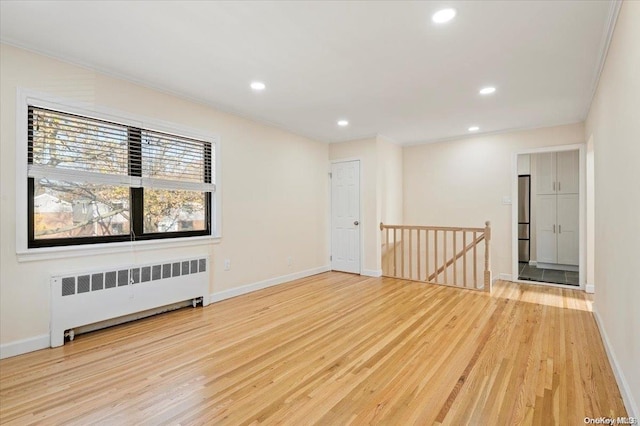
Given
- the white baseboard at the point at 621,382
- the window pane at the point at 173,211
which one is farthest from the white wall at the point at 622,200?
the window pane at the point at 173,211

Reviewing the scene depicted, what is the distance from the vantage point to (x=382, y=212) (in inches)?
220

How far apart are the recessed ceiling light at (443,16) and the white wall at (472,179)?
3719 mm

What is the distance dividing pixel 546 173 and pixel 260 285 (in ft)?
20.2

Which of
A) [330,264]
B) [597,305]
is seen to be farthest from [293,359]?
[330,264]

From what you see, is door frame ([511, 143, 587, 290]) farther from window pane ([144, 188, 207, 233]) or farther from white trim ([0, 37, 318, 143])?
window pane ([144, 188, 207, 233])

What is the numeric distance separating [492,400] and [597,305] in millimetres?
2270

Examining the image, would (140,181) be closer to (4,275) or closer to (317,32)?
(4,275)

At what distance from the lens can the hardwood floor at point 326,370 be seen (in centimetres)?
179

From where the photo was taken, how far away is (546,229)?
640 centimetres

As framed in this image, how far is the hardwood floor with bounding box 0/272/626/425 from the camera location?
179cm

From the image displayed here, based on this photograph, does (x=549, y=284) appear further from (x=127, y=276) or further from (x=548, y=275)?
(x=127, y=276)

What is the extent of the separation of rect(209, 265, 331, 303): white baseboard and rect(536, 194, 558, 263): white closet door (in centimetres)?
456

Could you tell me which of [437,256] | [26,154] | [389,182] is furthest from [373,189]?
[26,154]

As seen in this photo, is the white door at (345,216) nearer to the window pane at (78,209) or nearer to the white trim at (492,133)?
the white trim at (492,133)
